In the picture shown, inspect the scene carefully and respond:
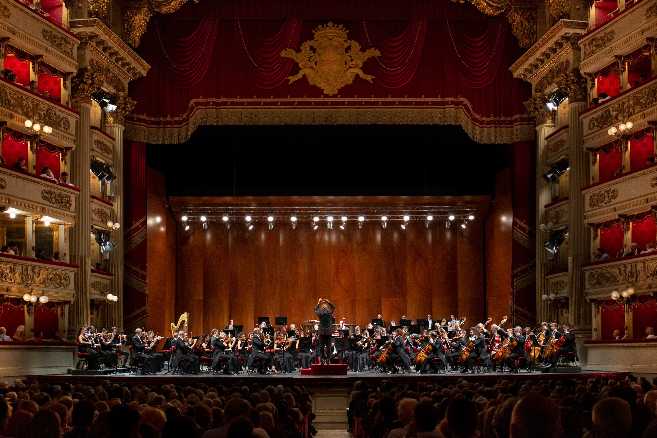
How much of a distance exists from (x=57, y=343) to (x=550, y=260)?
1429cm

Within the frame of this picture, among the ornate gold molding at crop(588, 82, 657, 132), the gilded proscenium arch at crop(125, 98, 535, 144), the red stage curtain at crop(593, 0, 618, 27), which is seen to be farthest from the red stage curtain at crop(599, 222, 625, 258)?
the red stage curtain at crop(593, 0, 618, 27)

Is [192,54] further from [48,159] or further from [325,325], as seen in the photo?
[325,325]

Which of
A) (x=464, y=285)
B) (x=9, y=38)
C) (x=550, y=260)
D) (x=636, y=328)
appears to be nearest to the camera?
(x=9, y=38)

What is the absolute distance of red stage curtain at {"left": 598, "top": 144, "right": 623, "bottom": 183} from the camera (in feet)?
91.4

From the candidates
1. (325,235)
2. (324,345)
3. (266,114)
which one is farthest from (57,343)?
(325,235)

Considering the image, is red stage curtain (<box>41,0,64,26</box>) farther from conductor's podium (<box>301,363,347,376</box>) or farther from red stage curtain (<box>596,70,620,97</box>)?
red stage curtain (<box>596,70,620,97</box>)

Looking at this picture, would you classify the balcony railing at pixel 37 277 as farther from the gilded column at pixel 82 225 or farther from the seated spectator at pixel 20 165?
the seated spectator at pixel 20 165

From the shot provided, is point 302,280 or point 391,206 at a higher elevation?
point 391,206

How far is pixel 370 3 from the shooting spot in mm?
32250

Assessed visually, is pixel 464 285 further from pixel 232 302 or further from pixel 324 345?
pixel 324 345

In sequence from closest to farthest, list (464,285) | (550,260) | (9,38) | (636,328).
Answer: (9,38) → (636,328) → (550,260) → (464,285)

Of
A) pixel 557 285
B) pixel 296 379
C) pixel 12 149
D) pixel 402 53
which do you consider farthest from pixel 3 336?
pixel 557 285

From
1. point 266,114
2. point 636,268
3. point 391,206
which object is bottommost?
point 636,268

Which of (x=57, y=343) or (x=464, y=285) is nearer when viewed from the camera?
(x=57, y=343)
